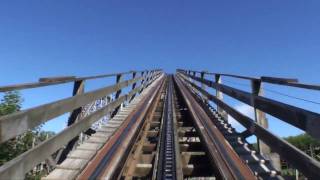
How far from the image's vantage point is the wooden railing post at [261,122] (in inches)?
212

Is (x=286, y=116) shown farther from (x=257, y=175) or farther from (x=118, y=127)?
(x=118, y=127)

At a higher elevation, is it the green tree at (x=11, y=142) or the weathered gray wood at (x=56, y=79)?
the weathered gray wood at (x=56, y=79)

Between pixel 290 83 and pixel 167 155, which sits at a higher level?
pixel 290 83

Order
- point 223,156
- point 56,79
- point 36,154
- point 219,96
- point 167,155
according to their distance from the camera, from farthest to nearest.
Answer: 1. point 219,96
2. point 167,155
3. point 223,156
4. point 56,79
5. point 36,154

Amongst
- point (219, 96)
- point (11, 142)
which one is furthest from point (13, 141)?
point (219, 96)

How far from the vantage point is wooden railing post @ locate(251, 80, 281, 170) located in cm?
539

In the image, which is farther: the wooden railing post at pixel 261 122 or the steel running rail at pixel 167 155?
the wooden railing post at pixel 261 122

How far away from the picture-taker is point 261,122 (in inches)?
227

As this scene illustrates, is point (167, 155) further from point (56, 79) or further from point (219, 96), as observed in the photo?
point (219, 96)

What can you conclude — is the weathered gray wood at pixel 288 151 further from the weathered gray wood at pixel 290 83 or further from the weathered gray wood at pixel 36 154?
the weathered gray wood at pixel 36 154

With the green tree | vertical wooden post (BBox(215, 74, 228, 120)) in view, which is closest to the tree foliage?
the green tree

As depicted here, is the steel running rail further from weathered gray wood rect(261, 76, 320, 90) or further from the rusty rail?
weathered gray wood rect(261, 76, 320, 90)

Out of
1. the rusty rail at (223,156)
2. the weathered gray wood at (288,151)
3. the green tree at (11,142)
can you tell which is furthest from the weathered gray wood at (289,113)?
the green tree at (11,142)

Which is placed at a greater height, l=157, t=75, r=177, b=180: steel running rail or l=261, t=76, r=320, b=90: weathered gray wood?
l=261, t=76, r=320, b=90: weathered gray wood
